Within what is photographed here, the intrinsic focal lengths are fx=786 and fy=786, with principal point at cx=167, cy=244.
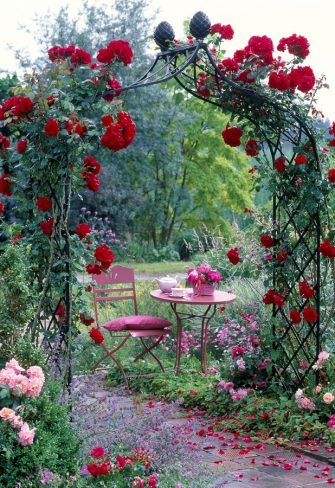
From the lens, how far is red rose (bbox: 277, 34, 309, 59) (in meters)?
5.22

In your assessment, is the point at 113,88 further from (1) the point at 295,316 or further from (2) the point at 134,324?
(2) the point at 134,324

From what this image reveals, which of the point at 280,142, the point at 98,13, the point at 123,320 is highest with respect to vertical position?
the point at 98,13

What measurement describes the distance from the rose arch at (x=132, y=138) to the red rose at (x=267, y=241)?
11 mm

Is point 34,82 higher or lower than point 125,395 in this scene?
higher

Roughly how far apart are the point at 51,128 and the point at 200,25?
1245 millimetres

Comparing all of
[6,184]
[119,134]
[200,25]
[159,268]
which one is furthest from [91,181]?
[159,268]

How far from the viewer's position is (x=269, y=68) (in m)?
5.21

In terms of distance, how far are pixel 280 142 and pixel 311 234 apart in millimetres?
694

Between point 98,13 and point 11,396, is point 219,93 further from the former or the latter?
point 98,13

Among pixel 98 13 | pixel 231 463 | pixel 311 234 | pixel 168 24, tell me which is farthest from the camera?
pixel 98 13

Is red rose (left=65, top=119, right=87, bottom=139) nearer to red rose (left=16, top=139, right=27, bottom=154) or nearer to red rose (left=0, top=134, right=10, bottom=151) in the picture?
red rose (left=16, top=139, right=27, bottom=154)

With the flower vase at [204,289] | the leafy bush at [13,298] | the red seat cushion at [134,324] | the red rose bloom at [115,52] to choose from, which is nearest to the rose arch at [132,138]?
the red rose bloom at [115,52]

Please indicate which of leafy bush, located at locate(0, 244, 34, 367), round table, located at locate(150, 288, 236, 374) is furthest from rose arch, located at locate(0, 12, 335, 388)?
round table, located at locate(150, 288, 236, 374)

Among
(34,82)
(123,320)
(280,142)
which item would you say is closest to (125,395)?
(123,320)
